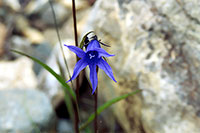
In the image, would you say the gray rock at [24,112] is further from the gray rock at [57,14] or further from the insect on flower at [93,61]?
the gray rock at [57,14]

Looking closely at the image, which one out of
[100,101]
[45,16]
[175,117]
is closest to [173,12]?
[175,117]

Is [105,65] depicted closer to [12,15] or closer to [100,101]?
[100,101]

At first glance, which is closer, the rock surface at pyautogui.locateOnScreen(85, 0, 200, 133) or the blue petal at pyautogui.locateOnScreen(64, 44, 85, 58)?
the blue petal at pyautogui.locateOnScreen(64, 44, 85, 58)

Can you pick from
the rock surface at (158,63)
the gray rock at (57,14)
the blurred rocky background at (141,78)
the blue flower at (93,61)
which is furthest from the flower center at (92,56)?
the gray rock at (57,14)

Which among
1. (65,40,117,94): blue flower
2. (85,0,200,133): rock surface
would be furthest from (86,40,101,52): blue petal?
(85,0,200,133): rock surface

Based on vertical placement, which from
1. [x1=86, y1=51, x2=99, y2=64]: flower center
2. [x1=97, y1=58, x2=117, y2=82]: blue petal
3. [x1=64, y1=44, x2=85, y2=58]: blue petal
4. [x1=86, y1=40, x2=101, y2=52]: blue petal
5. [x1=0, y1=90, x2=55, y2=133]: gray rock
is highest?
[x1=0, y1=90, x2=55, y2=133]: gray rock

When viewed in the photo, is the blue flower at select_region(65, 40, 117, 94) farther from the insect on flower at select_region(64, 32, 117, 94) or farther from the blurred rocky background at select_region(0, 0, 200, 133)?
the blurred rocky background at select_region(0, 0, 200, 133)

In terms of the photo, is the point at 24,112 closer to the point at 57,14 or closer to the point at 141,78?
the point at 141,78
